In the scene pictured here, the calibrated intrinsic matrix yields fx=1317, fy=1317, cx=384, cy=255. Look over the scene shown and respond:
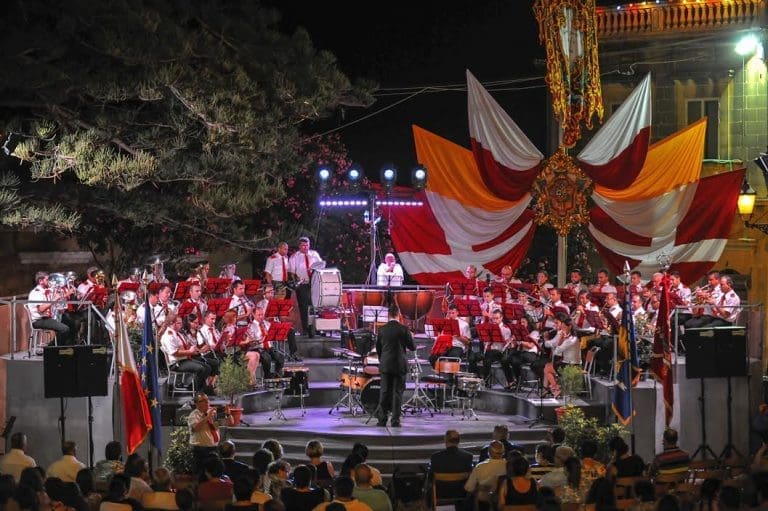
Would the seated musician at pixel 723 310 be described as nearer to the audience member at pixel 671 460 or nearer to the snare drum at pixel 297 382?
the audience member at pixel 671 460

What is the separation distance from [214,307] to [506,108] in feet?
49.7

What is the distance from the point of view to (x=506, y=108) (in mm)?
35812

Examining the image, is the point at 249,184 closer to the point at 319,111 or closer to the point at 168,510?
the point at 319,111

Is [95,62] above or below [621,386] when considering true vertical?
above

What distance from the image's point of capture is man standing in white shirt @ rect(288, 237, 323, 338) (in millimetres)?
27781

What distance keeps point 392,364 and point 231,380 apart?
2.94 metres

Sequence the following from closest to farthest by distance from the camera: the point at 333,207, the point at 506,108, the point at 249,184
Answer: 1. the point at 249,184
2. the point at 333,207
3. the point at 506,108

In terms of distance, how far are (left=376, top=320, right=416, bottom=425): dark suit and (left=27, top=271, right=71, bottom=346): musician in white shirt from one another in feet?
18.5

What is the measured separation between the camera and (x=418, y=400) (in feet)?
79.4

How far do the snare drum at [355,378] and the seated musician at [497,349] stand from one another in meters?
2.61

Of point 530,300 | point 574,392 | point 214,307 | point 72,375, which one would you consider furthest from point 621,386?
point 72,375

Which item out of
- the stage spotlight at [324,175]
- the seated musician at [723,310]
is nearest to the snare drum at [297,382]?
the stage spotlight at [324,175]

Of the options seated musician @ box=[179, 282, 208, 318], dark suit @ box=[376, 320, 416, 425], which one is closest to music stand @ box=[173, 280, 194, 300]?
seated musician @ box=[179, 282, 208, 318]

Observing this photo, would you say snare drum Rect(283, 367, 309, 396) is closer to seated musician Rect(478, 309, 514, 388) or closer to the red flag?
seated musician Rect(478, 309, 514, 388)
